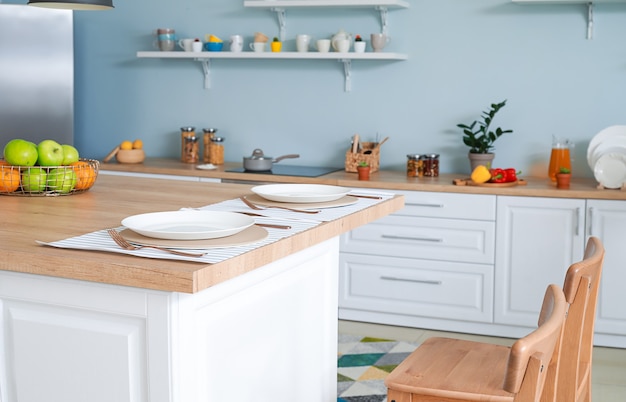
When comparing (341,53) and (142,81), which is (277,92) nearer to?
(341,53)

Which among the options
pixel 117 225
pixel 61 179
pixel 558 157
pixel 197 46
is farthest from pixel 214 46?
pixel 117 225

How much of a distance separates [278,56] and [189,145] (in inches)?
29.2

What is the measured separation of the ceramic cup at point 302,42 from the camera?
4.48m

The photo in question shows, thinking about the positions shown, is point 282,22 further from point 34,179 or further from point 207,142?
point 34,179

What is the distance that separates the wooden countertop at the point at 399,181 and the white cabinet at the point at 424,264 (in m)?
0.05

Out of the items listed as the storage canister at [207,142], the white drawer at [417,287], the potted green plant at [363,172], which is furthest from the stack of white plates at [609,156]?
the storage canister at [207,142]

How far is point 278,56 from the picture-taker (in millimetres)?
4508

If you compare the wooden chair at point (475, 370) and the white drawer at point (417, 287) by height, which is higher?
the wooden chair at point (475, 370)

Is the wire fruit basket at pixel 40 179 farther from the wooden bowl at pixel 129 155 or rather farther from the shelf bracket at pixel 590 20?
the shelf bracket at pixel 590 20

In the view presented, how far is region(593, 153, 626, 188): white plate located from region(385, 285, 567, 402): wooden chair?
5.90 feet

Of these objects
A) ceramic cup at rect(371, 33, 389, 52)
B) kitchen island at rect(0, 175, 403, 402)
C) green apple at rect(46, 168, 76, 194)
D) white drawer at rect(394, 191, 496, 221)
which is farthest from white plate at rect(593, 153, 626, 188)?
green apple at rect(46, 168, 76, 194)

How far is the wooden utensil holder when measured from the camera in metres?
4.35

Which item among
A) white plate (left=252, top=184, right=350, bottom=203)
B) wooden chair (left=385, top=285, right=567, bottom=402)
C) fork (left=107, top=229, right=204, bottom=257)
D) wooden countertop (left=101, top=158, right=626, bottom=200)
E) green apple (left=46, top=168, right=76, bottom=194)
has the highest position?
green apple (left=46, top=168, right=76, bottom=194)

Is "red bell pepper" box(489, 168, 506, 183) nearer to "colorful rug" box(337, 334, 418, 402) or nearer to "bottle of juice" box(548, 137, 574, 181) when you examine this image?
"bottle of juice" box(548, 137, 574, 181)
